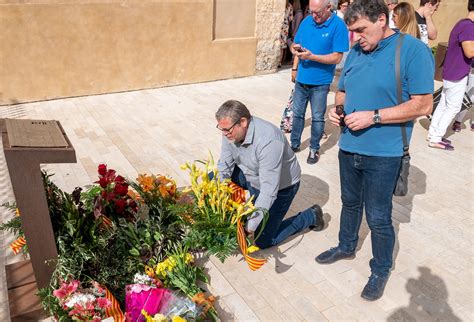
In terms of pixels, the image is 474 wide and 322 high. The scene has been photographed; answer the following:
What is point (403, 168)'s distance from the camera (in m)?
2.62

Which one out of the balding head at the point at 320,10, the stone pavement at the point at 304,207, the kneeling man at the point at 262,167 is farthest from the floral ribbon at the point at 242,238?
the balding head at the point at 320,10

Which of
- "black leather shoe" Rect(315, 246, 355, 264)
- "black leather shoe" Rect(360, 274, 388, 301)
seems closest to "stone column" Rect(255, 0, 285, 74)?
"black leather shoe" Rect(315, 246, 355, 264)

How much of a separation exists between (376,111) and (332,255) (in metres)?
1.35

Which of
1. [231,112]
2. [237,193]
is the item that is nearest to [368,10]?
[231,112]

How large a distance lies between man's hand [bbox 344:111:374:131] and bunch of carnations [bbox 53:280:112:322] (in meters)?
1.89

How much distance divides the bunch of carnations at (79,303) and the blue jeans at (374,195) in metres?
1.80

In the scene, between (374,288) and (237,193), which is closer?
(374,288)

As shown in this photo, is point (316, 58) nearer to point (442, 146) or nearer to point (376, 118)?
point (376, 118)

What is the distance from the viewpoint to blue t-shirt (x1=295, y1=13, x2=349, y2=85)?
15.1ft

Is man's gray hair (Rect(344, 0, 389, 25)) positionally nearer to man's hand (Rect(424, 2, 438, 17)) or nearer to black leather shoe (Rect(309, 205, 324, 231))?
black leather shoe (Rect(309, 205, 324, 231))

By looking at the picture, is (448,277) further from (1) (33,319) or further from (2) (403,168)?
(1) (33,319)

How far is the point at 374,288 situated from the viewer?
2.89m

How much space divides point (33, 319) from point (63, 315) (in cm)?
31

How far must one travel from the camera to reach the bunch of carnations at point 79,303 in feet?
7.85
